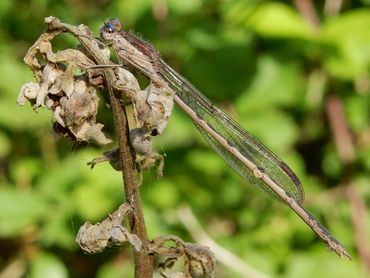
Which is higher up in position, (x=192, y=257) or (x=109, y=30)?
(x=109, y=30)

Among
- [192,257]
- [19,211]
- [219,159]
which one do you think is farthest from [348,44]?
[192,257]

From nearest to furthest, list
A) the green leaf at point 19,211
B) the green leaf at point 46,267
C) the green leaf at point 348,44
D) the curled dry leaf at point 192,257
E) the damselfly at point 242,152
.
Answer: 1. the curled dry leaf at point 192,257
2. the damselfly at point 242,152
3. the green leaf at point 348,44
4. the green leaf at point 19,211
5. the green leaf at point 46,267

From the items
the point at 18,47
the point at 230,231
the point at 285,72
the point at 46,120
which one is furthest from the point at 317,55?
the point at 18,47

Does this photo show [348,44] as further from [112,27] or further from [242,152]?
[112,27]

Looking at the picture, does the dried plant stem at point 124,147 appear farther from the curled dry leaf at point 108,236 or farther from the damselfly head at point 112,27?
the damselfly head at point 112,27

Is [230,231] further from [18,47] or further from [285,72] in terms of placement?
[18,47]

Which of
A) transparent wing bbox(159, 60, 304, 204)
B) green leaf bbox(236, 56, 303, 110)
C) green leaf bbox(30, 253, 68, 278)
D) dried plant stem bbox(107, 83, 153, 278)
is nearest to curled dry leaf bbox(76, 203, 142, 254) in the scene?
dried plant stem bbox(107, 83, 153, 278)

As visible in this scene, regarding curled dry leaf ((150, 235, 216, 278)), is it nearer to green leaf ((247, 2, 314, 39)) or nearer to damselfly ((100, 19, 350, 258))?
damselfly ((100, 19, 350, 258))

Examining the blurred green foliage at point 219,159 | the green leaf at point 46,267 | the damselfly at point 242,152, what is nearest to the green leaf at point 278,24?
the blurred green foliage at point 219,159
